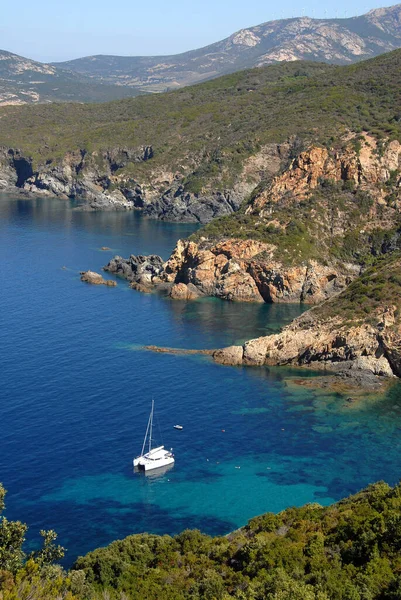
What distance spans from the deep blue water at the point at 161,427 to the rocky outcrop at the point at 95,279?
1364cm

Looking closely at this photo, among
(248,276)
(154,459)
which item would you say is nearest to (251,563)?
(154,459)

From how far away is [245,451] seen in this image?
2591 inches

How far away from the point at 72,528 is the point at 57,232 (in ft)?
396

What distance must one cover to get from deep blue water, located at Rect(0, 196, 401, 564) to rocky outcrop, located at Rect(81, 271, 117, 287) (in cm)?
1364

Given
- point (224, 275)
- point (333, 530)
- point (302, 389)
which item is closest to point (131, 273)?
point (224, 275)

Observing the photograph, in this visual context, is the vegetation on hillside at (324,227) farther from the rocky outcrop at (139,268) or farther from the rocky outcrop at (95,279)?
the rocky outcrop at (95,279)

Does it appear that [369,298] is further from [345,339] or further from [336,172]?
[336,172]

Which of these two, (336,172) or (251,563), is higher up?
(336,172)

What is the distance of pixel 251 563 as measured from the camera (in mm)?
40031

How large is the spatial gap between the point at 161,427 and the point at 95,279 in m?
58.4

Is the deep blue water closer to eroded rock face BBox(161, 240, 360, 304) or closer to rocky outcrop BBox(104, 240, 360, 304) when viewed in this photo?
eroded rock face BBox(161, 240, 360, 304)

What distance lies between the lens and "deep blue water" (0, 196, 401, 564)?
57.2 m

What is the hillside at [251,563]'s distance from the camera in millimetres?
34875

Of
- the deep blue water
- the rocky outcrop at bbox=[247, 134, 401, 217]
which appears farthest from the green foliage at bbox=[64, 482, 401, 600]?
the rocky outcrop at bbox=[247, 134, 401, 217]
